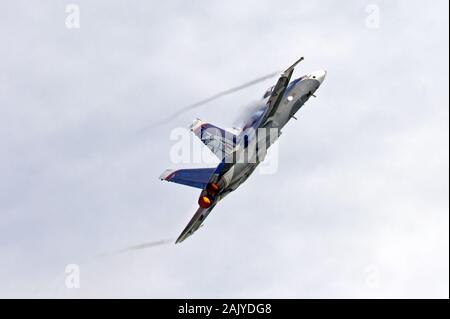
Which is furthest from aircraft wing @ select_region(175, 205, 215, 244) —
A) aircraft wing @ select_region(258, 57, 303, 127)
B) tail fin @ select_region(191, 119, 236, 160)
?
aircraft wing @ select_region(258, 57, 303, 127)

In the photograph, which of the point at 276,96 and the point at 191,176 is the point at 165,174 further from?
the point at 276,96

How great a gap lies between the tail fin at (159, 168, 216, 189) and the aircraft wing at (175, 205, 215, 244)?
223 cm

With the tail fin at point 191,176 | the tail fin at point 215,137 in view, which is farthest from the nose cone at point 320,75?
the tail fin at point 191,176

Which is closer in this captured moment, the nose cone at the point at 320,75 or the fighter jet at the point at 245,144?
the fighter jet at the point at 245,144

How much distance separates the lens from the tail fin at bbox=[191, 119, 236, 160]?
7556cm

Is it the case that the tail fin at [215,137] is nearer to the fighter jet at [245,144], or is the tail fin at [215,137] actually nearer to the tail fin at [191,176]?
the fighter jet at [245,144]

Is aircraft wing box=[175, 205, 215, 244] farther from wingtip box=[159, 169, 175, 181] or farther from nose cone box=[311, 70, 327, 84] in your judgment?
nose cone box=[311, 70, 327, 84]

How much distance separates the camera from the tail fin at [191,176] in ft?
220
